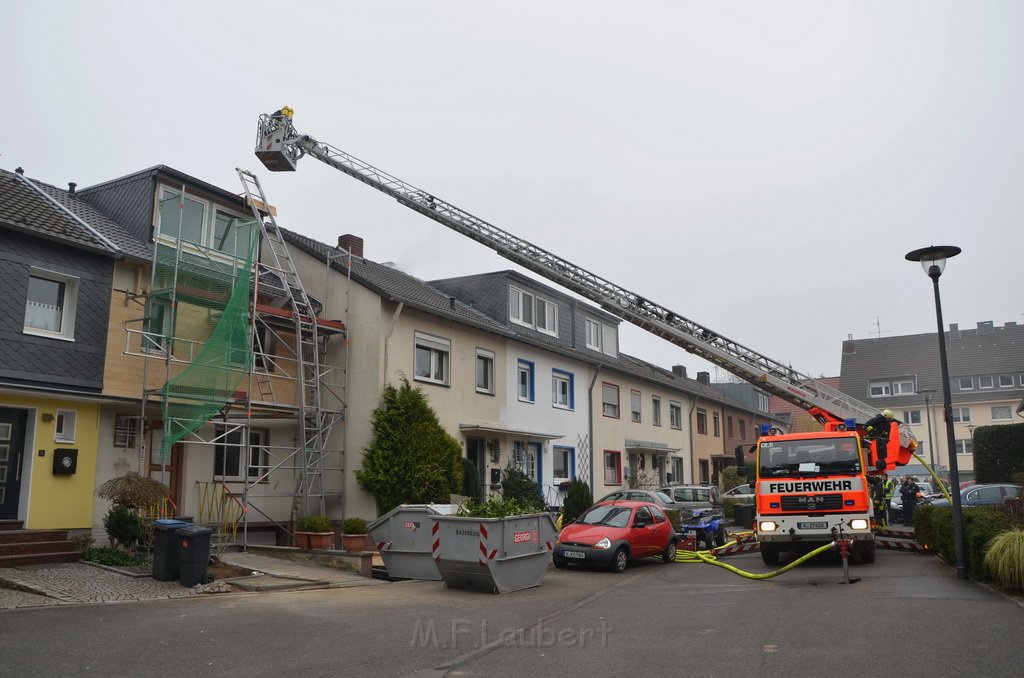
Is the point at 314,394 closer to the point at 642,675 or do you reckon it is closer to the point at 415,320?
the point at 415,320

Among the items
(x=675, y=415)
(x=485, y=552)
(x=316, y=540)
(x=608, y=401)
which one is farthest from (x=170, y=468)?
(x=675, y=415)

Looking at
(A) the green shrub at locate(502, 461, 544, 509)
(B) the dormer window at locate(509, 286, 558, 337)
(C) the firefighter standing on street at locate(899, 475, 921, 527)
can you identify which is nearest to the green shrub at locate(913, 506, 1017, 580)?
(C) the firefighter standing on street at locate(899, 475, 921, 527)

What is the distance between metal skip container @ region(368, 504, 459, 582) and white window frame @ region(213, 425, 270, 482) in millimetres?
4250

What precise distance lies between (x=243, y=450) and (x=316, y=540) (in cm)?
244

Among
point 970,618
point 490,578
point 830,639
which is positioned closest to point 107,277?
point 490,578

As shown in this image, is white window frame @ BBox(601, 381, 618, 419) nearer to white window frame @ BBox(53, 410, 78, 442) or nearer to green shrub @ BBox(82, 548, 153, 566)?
green shrub @ BBox(82, 548, 153, 566)

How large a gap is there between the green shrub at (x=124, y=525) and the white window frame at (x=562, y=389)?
1391cm

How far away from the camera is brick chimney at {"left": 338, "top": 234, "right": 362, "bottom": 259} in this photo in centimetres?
2355

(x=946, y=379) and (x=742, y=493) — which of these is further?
(x=742, y=493)

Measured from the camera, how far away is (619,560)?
15.8 m

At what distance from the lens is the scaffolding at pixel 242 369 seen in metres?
15.2

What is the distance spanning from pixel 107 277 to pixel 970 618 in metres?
15.0

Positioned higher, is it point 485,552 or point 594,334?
point 594,334

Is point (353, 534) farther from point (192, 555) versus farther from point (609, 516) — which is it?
point (609, 516)
